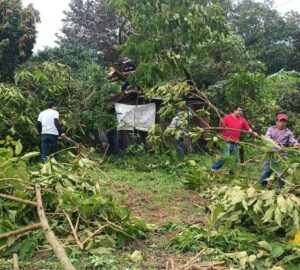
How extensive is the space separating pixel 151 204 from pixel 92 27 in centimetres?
1781

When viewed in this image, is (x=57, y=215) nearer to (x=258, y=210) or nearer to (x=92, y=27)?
(x=258, y=210)

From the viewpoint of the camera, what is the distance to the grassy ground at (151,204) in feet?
12.9

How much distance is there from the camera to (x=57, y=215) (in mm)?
4586

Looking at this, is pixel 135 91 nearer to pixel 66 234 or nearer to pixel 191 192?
pixel 191 192

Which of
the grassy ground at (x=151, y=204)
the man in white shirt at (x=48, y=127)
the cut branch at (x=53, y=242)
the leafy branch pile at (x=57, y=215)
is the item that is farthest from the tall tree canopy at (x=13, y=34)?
the cut branch at (x=53, y=242)

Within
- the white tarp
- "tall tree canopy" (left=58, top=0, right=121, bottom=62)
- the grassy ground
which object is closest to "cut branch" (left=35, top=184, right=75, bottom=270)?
the grassy ground

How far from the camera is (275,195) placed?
13.7ft

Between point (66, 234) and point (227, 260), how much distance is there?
1.52m

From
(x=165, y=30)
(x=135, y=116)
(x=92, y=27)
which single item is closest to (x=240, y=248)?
(x=165, y=30)

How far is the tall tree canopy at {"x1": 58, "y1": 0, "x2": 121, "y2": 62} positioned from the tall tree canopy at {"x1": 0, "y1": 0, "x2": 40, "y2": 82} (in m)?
7.91

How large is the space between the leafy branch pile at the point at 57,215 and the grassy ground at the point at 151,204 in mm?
133

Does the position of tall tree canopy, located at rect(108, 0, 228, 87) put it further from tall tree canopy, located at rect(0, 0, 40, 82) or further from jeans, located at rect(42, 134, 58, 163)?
tall tree canopy, located at rect(0, 0, 40, 82)

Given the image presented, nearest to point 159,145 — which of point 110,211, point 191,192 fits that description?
point 191,192

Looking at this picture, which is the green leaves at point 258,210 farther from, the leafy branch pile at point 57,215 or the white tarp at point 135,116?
the white tarp at point 135,116
